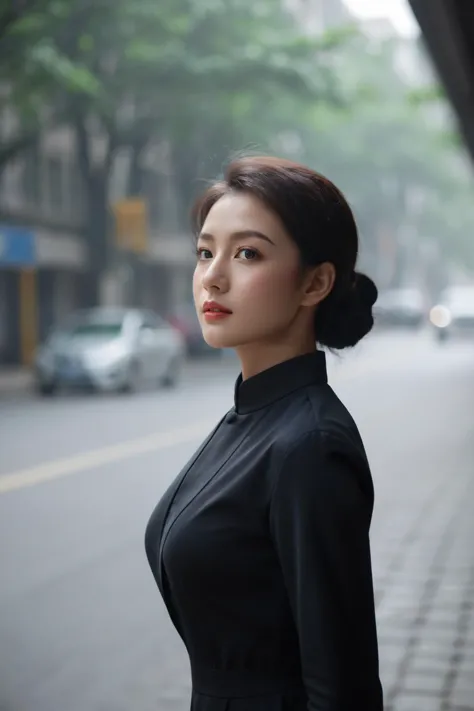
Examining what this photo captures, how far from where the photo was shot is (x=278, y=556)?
1.66 meters

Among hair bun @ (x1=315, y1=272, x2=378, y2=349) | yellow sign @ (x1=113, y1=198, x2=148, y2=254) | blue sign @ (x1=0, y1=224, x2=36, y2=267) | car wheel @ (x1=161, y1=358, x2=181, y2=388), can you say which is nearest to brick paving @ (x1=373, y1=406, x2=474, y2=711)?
hair bun @ (x1=315, y1=272, x2=378, y2=349)

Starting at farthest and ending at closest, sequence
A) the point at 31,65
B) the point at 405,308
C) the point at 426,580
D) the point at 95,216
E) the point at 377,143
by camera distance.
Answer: the point at 405,308 < the point at 377,143 < the point at 95,216 < the point at 31,65 < the point at 426,580

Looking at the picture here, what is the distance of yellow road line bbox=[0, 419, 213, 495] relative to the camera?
1056 centimetres

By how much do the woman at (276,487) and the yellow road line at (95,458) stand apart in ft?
27.1

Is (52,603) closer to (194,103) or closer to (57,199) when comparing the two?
(194,103)

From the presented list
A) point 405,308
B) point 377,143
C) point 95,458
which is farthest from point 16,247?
point 405,308

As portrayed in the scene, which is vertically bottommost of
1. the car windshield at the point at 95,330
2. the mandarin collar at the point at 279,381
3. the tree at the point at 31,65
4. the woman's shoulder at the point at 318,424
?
the car windshield at the point at 95,330

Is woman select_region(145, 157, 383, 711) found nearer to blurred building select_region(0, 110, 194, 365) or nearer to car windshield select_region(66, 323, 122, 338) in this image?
car windshield select_region(66, 323, 122, 338)

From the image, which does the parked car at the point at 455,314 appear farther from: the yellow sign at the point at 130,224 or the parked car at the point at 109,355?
the parked car at the point at 109,355

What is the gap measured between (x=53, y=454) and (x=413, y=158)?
2931 cm

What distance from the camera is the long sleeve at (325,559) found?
160 cm

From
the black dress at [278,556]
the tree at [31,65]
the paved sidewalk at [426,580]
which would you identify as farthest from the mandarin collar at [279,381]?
the tree at [31,65]

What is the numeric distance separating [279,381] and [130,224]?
2819cm

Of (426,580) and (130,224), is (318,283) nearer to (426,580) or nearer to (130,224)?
(426,580)
